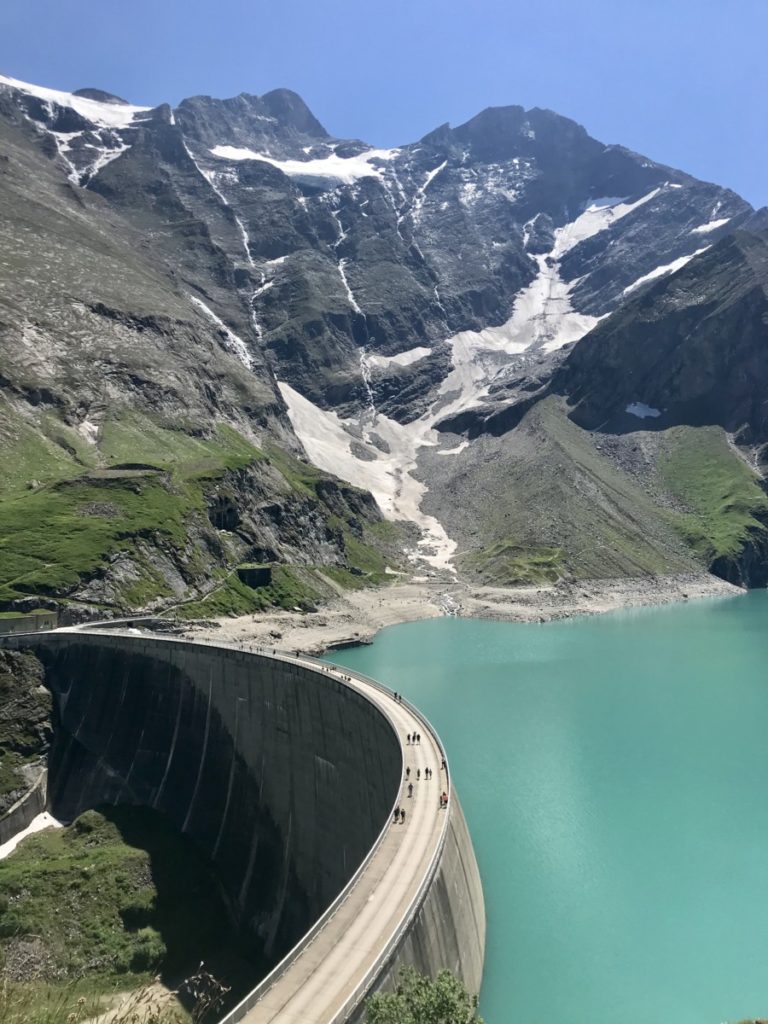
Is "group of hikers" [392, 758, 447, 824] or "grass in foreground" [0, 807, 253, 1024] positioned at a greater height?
"group of hikers" [392, 758, 447, 824]

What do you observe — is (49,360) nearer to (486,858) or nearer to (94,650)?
(94,650)

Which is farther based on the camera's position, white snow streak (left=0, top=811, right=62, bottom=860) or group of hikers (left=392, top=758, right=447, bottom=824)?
white snow streak (left=0, top=811, right=62, bottom=860)

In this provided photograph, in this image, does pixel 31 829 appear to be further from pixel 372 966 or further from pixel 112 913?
pixel 372 966

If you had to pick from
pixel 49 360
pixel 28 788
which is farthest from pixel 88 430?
pixel 28 788

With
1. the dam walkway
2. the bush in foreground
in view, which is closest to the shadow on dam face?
the dam walkway

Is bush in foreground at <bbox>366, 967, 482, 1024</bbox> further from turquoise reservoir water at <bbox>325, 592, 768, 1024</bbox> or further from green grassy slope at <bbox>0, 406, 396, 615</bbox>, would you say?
green grassy slope at <bbox>0, 406, 396, 615</bbox>

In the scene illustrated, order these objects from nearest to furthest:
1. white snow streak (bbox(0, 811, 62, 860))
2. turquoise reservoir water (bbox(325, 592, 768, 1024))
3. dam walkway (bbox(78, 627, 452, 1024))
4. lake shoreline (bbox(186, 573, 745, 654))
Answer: dam walkway (bbox(78, 627, 452, 1024)), turquoise reservoir water (bbox(325, 592, 768, 1024)), white snow streak (bbox(0, 811, 62, 860)), lake shoreline (bbox(186, 573, 745, 654))

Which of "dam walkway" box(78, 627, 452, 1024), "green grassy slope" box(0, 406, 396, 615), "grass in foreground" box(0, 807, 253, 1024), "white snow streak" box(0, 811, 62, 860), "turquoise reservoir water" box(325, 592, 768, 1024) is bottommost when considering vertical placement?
"white snow streak" box(0, 811, 62, 860)

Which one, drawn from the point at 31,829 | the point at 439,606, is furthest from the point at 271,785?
the point at 439,606

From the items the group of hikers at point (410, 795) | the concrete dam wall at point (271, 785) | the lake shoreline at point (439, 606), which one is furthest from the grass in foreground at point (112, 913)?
the lake shoreline at point (439, 606)
